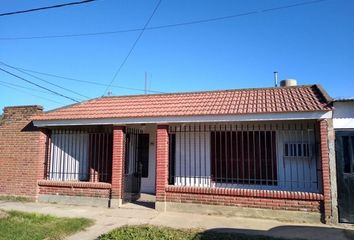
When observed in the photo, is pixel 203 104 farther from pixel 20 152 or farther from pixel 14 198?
pixel 14 198

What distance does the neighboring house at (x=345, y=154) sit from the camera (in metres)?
8.44

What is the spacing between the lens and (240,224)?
8430mm

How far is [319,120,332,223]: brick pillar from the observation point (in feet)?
27.7

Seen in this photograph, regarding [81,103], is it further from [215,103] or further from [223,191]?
[223,191]

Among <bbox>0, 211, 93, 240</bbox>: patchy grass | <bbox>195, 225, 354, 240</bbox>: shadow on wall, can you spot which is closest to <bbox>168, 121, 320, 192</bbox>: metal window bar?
<bbox>195, 225, 354, 240</bbox>: shadow on wall

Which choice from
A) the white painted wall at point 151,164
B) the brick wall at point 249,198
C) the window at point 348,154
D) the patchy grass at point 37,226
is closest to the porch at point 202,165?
the brick wall at point 249,198

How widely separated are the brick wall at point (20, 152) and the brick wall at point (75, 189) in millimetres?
411

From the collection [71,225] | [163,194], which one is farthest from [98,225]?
[163,194]

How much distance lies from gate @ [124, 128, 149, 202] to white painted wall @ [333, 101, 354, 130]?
20.6 feet

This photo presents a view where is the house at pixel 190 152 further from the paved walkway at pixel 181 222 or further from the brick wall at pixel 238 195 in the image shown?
the paved walkway at pixel 181 222

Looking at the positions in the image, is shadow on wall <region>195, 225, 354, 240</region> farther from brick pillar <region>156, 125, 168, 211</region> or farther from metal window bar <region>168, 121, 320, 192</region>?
brick pillar <region>156, 125, 168, 211</region>

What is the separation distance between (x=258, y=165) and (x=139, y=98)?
5.27 metres

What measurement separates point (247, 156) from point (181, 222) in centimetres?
338

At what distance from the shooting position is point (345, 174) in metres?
8.55
